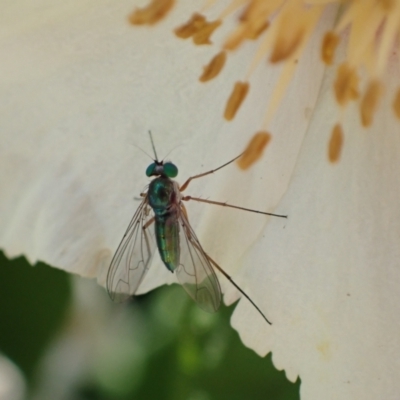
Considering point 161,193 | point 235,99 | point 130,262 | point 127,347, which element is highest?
point 235,99

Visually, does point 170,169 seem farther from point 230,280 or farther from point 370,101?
point 370,101

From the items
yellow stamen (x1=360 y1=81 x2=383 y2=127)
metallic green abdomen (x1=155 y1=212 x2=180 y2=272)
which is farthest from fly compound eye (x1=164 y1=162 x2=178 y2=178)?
yellow stamen (x1=360 y1=81 x2=383 y2=127)

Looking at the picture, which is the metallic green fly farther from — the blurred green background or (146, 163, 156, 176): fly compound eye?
the blurred green background

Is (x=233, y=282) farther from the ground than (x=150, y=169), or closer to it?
closer to it

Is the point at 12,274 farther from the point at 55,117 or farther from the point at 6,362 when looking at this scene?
the point at 55,117

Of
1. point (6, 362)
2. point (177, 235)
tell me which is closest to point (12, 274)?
Answer: point (6, 362)

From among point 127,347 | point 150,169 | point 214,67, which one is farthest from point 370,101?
point 127,347
